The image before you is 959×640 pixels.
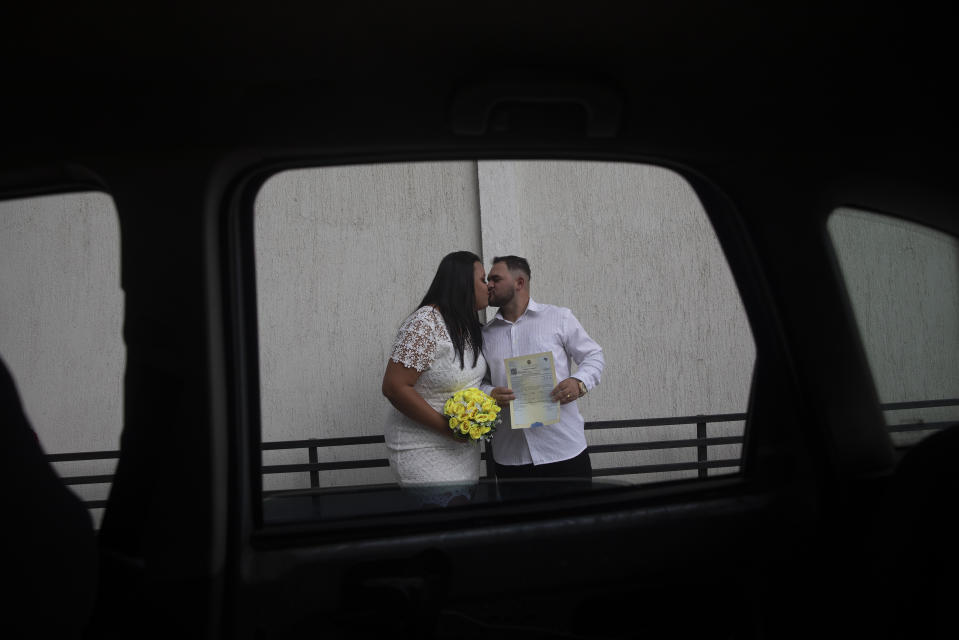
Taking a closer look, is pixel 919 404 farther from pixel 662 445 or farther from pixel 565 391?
pixel 662 445

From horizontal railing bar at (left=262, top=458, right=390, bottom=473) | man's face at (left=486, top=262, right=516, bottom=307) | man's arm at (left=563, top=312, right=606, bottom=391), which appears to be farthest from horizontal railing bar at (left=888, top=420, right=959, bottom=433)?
horizontal railing bar at (left=262, top=458, right=390, bottom=473)

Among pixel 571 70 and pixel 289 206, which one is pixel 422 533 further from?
pixel 289 206

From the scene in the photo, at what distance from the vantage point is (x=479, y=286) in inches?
112

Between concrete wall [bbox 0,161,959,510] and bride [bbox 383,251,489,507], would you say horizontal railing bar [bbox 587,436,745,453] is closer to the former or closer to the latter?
concrete wall [bbox 0,161,959,510]

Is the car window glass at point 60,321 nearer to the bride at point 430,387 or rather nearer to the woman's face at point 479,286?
the bride at point 430,387

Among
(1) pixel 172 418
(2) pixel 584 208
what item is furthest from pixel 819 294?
(2) pixel 584 208

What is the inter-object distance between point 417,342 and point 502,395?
496 mm

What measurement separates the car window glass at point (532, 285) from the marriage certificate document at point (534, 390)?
192 cm

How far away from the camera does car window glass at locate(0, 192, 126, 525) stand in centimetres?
166

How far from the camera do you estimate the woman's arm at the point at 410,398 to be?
254 centimetres

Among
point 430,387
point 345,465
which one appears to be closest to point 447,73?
point 430,387

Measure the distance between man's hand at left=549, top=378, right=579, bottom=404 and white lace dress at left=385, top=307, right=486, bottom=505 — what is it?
43cm

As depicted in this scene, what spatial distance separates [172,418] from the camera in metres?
1.16

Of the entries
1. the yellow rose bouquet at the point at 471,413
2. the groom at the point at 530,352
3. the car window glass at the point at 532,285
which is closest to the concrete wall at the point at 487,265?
the car window glass at the point at 532,285
